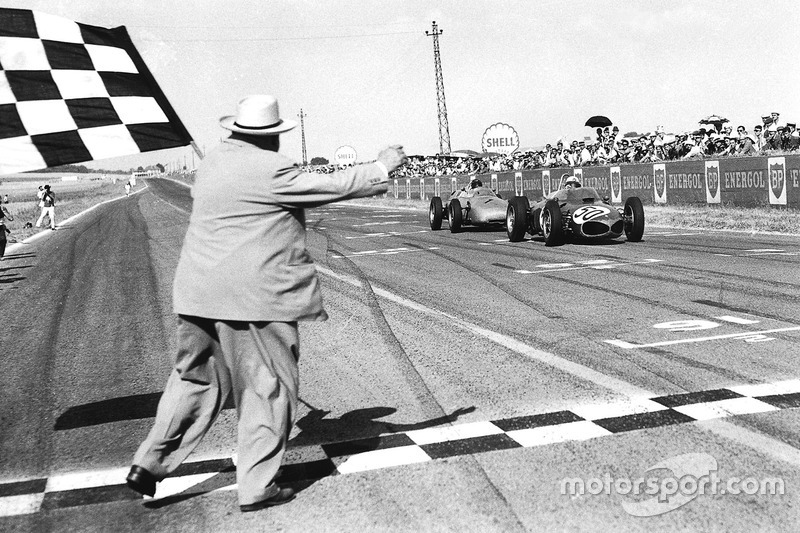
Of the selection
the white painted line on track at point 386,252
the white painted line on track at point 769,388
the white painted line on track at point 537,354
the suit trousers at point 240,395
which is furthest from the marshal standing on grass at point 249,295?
the white painted line on track at point 386,252

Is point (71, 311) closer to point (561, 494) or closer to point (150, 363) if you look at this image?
point (150, 363)

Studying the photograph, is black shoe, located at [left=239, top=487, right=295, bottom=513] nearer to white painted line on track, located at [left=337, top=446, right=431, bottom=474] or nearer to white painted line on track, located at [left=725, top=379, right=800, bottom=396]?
white painted line on track, located at [left=337, top=446, right=431, bottom=474]

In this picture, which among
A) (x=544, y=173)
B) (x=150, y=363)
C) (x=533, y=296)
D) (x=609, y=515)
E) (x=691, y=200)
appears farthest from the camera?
(x=544, y=173)

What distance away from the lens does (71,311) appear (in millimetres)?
10570

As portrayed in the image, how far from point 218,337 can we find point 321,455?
922mm

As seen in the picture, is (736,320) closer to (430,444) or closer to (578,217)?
(430,444)

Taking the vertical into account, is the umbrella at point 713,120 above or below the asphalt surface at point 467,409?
above

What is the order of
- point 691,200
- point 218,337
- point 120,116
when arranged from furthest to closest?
1. point 691,200
2. point 120,116
3. point 218,337

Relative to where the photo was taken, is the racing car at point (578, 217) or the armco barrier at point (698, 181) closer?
the racing car at point (578, 217)

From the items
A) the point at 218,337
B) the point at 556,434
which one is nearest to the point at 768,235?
the point at 556,434

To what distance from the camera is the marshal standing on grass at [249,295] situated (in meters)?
3.84

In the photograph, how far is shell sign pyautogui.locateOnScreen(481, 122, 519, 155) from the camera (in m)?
59.9

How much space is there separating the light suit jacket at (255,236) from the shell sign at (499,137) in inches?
2242

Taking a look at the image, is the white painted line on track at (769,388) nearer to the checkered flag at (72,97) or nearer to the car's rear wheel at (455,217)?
the checkered flag at (72,97)
